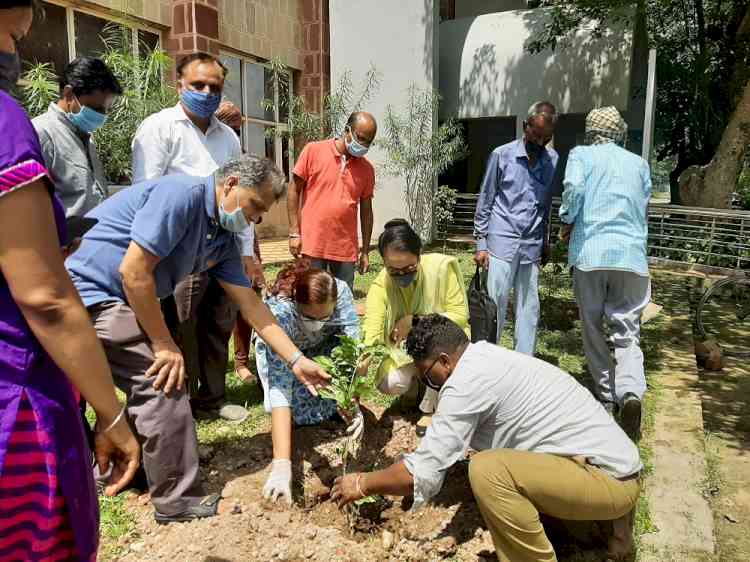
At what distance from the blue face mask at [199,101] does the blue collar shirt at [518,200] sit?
2008mm

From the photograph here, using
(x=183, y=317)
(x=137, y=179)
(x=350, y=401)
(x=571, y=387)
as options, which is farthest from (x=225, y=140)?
(x=571, y=387)

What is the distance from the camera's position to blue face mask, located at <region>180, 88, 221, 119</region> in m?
3.61

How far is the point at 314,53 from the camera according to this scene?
487 inches

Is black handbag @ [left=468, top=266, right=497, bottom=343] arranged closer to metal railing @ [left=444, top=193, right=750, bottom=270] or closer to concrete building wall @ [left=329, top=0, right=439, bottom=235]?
metal railing @ [left=444, top=193, right=750, bottom=270]

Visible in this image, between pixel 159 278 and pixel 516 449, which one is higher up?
pixel 159 278

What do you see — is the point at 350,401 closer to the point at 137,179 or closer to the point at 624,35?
the point at 137,179

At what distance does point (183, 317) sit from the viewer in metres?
3.59

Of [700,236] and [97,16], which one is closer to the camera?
[97,16]

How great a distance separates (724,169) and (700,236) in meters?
1.02

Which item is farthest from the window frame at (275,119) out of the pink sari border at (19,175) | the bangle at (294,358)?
the pink sari border at (19,175)

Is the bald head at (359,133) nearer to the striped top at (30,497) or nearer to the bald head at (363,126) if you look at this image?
the bald head at (363,126)

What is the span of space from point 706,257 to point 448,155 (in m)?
4.55

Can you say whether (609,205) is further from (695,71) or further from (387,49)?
(695,71)

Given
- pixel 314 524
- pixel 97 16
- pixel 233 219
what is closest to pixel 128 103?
pixel 97 16
